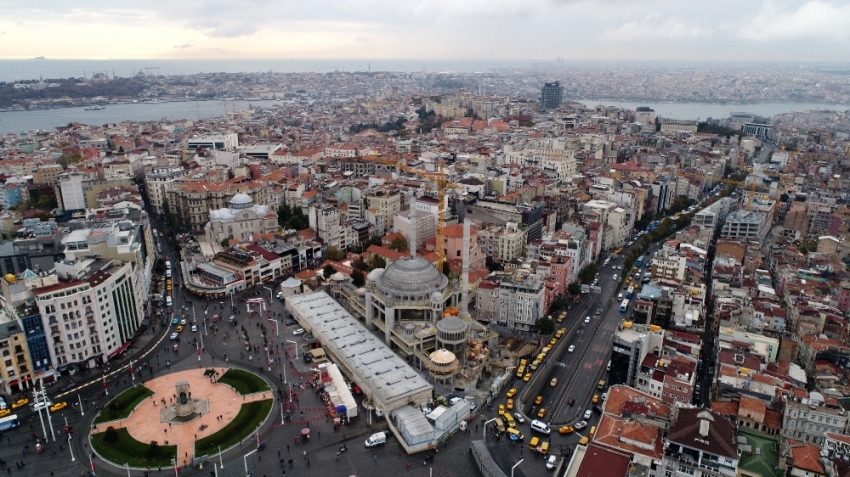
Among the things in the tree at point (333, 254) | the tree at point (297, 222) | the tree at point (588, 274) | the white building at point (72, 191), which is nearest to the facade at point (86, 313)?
the tree at point (333, 254)

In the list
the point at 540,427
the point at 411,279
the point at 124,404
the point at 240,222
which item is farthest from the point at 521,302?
the point at 240,222

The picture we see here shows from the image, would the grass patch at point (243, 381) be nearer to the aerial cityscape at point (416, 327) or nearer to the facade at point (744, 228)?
the aerial cityscape at point (416, 327)

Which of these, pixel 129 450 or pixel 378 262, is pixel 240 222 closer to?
pixel 378 262

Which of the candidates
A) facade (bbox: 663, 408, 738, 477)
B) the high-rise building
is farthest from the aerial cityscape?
the high-rise building

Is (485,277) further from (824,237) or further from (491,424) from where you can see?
(824,237)

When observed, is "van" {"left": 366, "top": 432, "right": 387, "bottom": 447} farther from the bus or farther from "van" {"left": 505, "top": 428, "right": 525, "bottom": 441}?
the bus

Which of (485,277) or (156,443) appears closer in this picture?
(156,443)

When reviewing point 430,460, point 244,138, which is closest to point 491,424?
point 430,460
